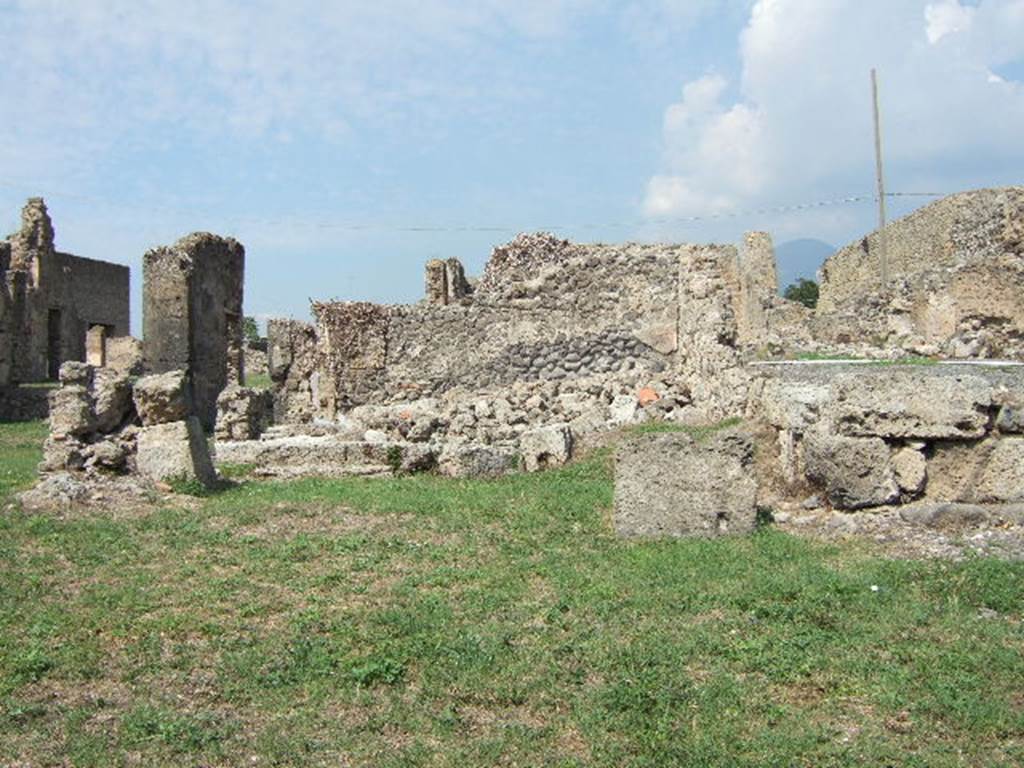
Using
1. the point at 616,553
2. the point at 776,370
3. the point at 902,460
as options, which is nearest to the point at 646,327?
the point at 776,370

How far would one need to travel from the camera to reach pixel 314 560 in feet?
25.3

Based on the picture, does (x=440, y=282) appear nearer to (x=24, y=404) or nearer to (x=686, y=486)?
(x=24, y=404)

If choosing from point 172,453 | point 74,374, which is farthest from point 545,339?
point 74,374

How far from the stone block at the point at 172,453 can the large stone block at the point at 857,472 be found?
663 cm

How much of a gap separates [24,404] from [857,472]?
2228 centimetres

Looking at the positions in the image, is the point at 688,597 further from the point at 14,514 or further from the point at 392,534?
the point at 14,514

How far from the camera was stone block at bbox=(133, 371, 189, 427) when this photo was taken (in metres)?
11.5

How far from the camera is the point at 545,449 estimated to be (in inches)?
495

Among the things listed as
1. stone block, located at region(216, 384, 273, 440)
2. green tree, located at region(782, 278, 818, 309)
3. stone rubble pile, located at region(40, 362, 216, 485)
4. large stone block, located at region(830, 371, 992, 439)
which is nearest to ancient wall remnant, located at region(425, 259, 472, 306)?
stone block, located at region(216, 384, 273, 440)

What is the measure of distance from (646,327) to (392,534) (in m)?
8.58

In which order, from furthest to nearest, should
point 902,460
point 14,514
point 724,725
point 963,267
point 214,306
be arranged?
point 214,306, point 963,267, point 14,514, point 902,460, point 724,725

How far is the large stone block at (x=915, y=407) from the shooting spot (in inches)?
331

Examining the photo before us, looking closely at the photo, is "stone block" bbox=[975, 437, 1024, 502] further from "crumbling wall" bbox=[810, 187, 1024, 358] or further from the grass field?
"crumbling wall" bbox=[810, 187, 1024, 358]

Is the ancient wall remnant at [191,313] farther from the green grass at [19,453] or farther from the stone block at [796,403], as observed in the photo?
the stone block at [796,403]
